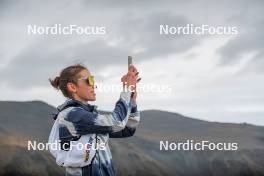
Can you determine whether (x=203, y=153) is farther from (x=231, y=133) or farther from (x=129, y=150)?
(x=129, y=150)

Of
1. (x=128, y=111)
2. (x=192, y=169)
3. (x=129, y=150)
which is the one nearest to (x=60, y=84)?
(x=128, y=111)

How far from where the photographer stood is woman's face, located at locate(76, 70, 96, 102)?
304cm

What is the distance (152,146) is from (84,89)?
17.6 meters

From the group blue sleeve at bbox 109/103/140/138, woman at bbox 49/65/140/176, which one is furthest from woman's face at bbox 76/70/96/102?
blue sleeve at bbox 109/103/140/138

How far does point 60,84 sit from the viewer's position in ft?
10.3

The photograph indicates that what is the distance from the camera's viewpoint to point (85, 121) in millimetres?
2994

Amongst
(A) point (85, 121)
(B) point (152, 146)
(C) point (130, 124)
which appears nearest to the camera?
(A) point (85, 121)

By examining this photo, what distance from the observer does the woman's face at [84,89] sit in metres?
3.04

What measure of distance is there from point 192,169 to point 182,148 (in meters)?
1.48

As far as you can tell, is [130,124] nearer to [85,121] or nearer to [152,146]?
[85,121]

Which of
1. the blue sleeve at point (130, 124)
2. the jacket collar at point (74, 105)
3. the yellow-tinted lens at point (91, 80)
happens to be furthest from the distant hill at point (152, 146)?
the yellow-tinted lens at point (91, 80)

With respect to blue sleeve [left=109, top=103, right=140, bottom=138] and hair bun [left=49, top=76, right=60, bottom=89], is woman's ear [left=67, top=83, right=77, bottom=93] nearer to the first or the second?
hair bun [left=49, top=76, right=60, bottom=89]

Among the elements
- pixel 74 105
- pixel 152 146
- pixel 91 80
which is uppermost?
pixel 91 80

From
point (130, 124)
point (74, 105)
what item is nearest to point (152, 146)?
point (130, 124)
